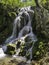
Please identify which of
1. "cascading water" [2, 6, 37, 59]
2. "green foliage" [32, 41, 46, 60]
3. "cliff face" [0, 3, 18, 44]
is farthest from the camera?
"cliff face" [0, 3, 18, 44]

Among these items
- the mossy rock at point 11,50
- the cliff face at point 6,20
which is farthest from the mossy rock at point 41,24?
the cliff face at point 6,20

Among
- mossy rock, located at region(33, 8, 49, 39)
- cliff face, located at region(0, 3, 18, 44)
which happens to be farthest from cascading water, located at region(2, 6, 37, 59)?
mossy rock, located at region(33, 8, 49, 39)

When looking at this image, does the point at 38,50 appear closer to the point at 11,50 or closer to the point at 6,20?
the point at 11,50

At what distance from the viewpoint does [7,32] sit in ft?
79.8

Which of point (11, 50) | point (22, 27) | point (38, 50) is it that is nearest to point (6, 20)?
point (22, 27)

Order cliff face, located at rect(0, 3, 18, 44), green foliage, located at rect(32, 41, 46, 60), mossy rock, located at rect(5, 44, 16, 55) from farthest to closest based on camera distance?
cliff face, located at rect(0, 3, 18, 44) < mossy rock, located at rect(5, 44, 16, 55) < green foliage, located at rect(32, 41, 46, 60)

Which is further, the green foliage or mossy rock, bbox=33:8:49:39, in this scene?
mossy rock, bbox=33:8:49:39

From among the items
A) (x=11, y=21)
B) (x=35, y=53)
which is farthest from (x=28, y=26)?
(x=35, y=53)

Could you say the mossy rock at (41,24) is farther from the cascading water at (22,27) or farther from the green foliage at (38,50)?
the cascading water at (22,27)

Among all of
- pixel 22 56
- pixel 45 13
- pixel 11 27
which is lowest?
pixel 22 56

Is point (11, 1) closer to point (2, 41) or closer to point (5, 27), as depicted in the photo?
point (5, 27)

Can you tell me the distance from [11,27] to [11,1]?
7.71m

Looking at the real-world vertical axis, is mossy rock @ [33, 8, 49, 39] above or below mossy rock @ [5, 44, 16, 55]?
above

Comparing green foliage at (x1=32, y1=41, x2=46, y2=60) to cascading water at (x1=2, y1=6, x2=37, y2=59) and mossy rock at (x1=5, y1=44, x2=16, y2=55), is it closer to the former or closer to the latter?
mossy rock at (x1=5, y1=44, x2=16, y2=55)
